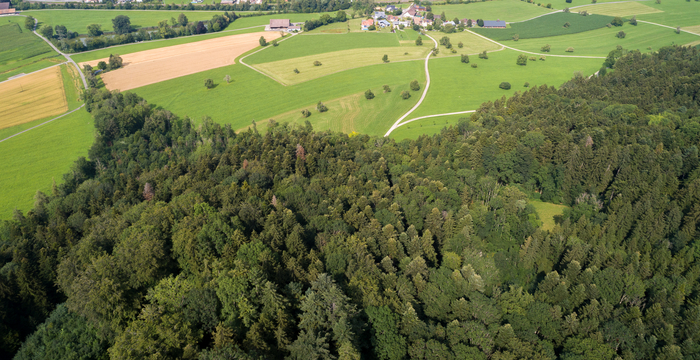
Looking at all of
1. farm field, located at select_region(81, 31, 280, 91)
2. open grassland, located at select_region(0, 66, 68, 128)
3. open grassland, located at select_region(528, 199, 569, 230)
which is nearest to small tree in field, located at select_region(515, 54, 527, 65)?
open grassland, located at select_region(528, 199, 569, 230)

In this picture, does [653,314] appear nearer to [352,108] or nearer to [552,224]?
[552,224]

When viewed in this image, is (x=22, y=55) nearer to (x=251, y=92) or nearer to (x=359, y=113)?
(x=251, y=92)

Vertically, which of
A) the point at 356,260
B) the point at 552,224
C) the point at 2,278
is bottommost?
the point at 552,224

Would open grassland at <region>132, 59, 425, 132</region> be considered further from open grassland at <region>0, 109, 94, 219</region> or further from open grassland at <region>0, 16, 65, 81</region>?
open grassland at <region>0, 16, 65, 81</region>

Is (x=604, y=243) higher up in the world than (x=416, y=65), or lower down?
lower down

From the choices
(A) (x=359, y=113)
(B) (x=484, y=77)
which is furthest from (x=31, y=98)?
(B) (x=484, y=77)

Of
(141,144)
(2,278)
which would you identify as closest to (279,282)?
(2,278)

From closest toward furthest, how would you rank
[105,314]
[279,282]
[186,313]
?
[186,313]
[105,314]
[279,282]
